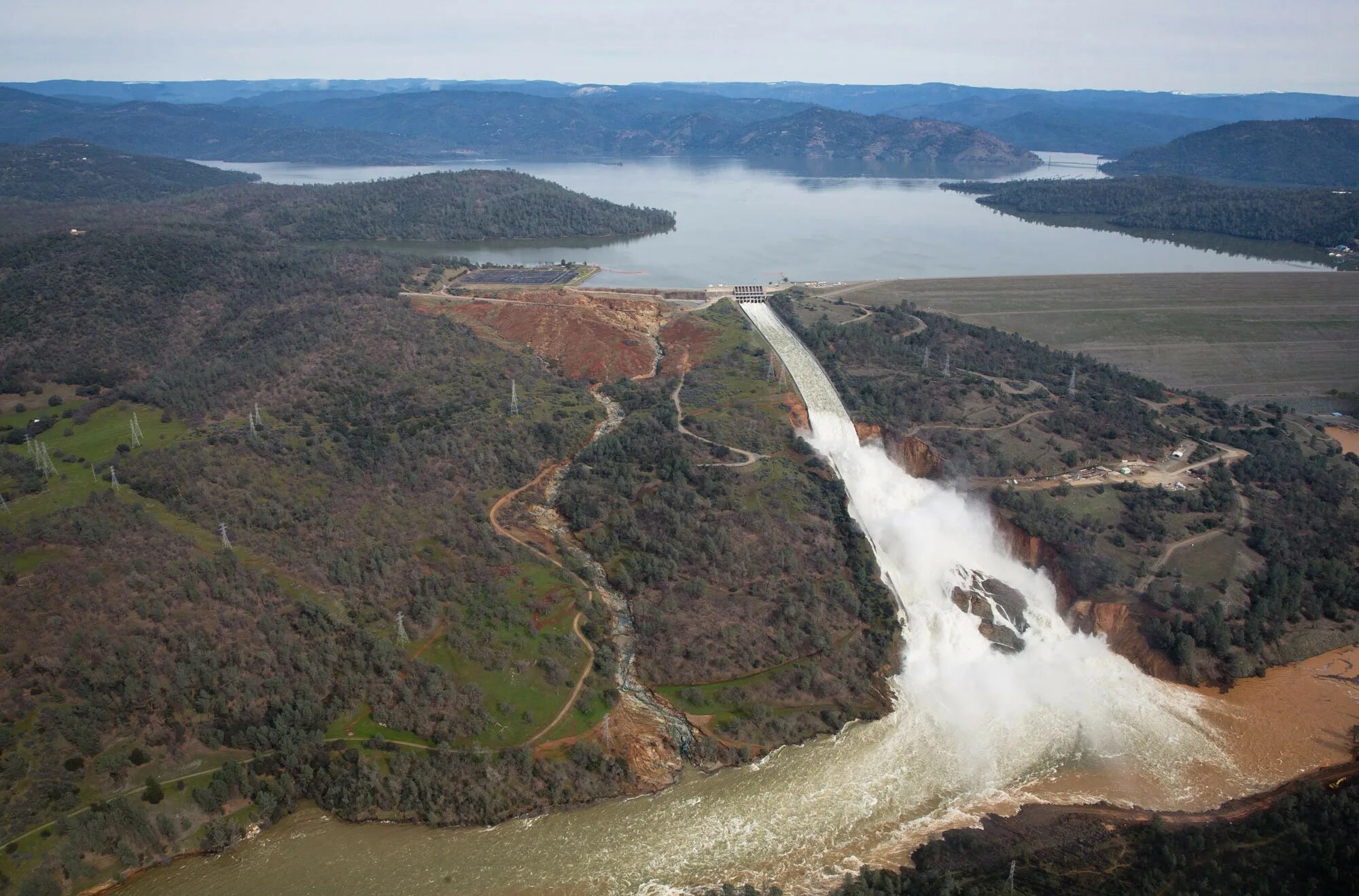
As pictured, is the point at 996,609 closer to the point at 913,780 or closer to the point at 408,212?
the point at 913,780

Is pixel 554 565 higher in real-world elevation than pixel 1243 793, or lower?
higher

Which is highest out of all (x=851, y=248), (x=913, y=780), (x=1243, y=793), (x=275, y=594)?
(x=851, y=248)

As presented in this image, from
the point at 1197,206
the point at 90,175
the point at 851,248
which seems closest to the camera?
the point at 851,248

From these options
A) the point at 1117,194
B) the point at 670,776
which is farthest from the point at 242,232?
the point at 1117,194

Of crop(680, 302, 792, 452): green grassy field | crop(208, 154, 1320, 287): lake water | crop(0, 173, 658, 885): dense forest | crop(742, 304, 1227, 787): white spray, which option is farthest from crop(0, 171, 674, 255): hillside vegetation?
crop(742, 304, 1227, 787): white spray

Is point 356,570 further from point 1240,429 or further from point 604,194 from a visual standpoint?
point 604,194

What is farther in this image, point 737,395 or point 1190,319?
point 1190,319

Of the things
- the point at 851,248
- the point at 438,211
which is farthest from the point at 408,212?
Result: the point at 851,248
